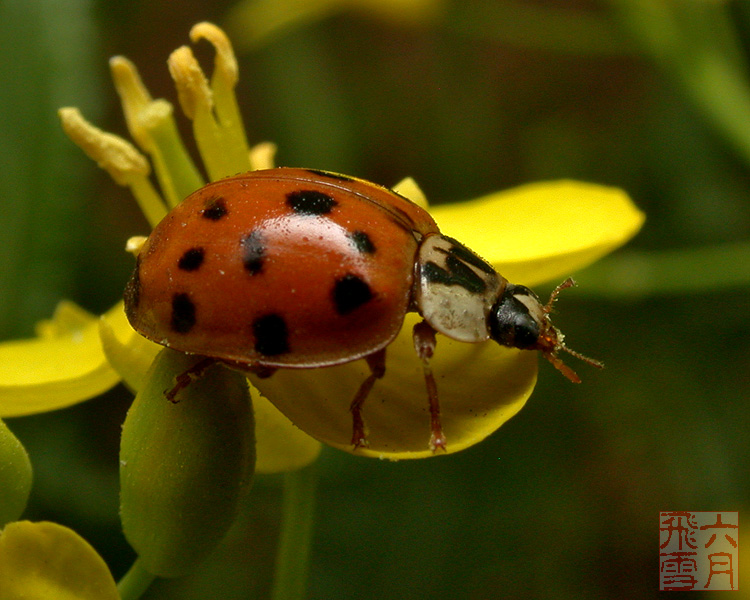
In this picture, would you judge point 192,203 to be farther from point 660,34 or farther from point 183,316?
point 660,34

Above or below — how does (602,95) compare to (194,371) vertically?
above

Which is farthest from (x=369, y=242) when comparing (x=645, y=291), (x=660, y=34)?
(x=660, y=34)

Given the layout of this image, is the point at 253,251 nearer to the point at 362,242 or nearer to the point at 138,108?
the point at 362,242

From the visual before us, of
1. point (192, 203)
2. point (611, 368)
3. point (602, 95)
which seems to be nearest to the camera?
point (192, 203)

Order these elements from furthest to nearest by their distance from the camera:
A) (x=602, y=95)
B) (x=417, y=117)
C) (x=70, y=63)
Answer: (x=602, y=95) < (x=417, y=117) < (x=70, y=63)

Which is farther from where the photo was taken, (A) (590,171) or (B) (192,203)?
(A) (590,171)

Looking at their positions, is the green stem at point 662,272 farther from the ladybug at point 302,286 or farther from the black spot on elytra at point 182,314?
the black spot on elytra at point 182,314

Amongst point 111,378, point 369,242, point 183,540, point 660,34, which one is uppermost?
point 660,34
